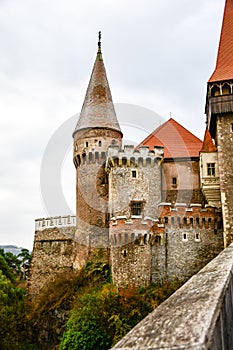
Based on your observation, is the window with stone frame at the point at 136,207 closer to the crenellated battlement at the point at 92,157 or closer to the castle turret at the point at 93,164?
the castle turret at the point at 93,164

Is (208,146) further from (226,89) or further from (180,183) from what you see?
(226,89)

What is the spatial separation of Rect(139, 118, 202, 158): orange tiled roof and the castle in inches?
2.4

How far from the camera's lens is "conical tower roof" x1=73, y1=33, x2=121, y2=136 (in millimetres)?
28516

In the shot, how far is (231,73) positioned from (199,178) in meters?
6.24

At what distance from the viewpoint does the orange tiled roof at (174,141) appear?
27508 mm

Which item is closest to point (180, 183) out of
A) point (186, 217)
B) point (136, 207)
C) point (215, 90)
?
point (136, 207)

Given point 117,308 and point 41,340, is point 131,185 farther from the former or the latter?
point 41,340

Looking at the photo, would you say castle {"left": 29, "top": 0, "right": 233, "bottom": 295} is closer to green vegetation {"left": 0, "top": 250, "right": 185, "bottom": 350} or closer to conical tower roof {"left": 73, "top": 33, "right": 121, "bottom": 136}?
conical tower roof {"left": 73, "top": 33, "right": 121, "bottom": 136}

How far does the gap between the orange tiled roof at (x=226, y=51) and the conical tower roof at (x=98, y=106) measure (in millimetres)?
6697

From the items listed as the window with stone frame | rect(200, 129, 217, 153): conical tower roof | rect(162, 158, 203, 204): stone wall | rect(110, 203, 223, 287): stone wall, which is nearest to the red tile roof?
rect(200, 129, 217, 153): conical tower roof

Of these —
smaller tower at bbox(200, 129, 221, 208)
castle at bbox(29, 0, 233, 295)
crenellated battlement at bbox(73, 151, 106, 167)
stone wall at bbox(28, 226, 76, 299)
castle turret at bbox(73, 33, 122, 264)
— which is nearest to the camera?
castle at bbox(29, 0, 233, 295)

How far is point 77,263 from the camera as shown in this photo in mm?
27859

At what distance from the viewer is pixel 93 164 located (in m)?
27.7

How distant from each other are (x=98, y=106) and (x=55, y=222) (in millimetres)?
8411
